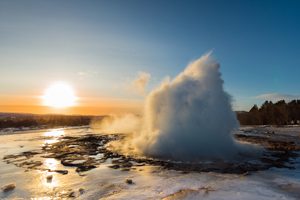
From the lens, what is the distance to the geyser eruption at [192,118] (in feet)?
76.5

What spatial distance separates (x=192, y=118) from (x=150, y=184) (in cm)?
1167

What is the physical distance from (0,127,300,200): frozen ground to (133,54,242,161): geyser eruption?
5.70m

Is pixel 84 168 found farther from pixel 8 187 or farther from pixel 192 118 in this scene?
pixel 192 118

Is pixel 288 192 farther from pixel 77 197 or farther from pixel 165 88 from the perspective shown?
pixel 165 88

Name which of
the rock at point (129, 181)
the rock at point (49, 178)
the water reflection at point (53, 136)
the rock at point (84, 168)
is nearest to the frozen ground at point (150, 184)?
the rock at point (49, 178)

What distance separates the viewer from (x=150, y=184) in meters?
14.1

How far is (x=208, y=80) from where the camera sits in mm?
26750

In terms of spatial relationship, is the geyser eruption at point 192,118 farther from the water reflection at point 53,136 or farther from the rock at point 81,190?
the water reflection at point 53,136

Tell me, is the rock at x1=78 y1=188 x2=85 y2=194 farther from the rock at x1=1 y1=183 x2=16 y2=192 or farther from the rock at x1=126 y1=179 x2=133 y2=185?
the rock at x1=1 y1=183 x2=16 y2=192

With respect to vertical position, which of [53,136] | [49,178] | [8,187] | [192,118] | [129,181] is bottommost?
[8,187]

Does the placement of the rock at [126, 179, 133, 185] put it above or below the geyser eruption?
below

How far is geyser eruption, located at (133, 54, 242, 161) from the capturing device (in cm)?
2333

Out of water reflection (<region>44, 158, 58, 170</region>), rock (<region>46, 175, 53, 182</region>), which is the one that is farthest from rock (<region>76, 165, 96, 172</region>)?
rock (<region>46, 175, 53, 182</region>)

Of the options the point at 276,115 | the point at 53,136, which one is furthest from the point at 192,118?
the point at 276,115
